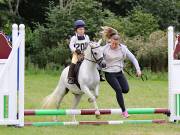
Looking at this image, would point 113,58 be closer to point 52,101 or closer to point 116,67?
point 116,67

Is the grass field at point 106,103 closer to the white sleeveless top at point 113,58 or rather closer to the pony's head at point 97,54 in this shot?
the white sleeveless top at point 113,58

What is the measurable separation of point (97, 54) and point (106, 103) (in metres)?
5.75

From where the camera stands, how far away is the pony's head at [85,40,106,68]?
408 inches

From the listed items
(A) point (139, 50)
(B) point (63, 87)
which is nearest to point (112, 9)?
(A) point (139, 50)

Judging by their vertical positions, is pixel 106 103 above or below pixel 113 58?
below

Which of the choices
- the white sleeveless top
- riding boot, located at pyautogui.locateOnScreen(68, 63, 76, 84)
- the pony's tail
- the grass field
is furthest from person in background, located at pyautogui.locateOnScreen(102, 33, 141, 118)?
the pony's tail

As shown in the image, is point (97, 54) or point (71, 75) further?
point (71, 75)

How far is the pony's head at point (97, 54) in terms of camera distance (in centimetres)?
1037

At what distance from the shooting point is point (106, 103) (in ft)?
52.7

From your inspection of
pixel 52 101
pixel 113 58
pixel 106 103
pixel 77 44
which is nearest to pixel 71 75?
pixel 77 44

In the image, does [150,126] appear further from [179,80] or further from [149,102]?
[149,102]

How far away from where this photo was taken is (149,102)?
1631 cm

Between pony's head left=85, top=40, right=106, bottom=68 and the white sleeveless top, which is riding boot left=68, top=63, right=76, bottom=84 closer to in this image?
pony's head left=85, top=40, right=106, bottom=68

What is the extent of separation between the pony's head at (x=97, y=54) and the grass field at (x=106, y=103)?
46.8 inches
